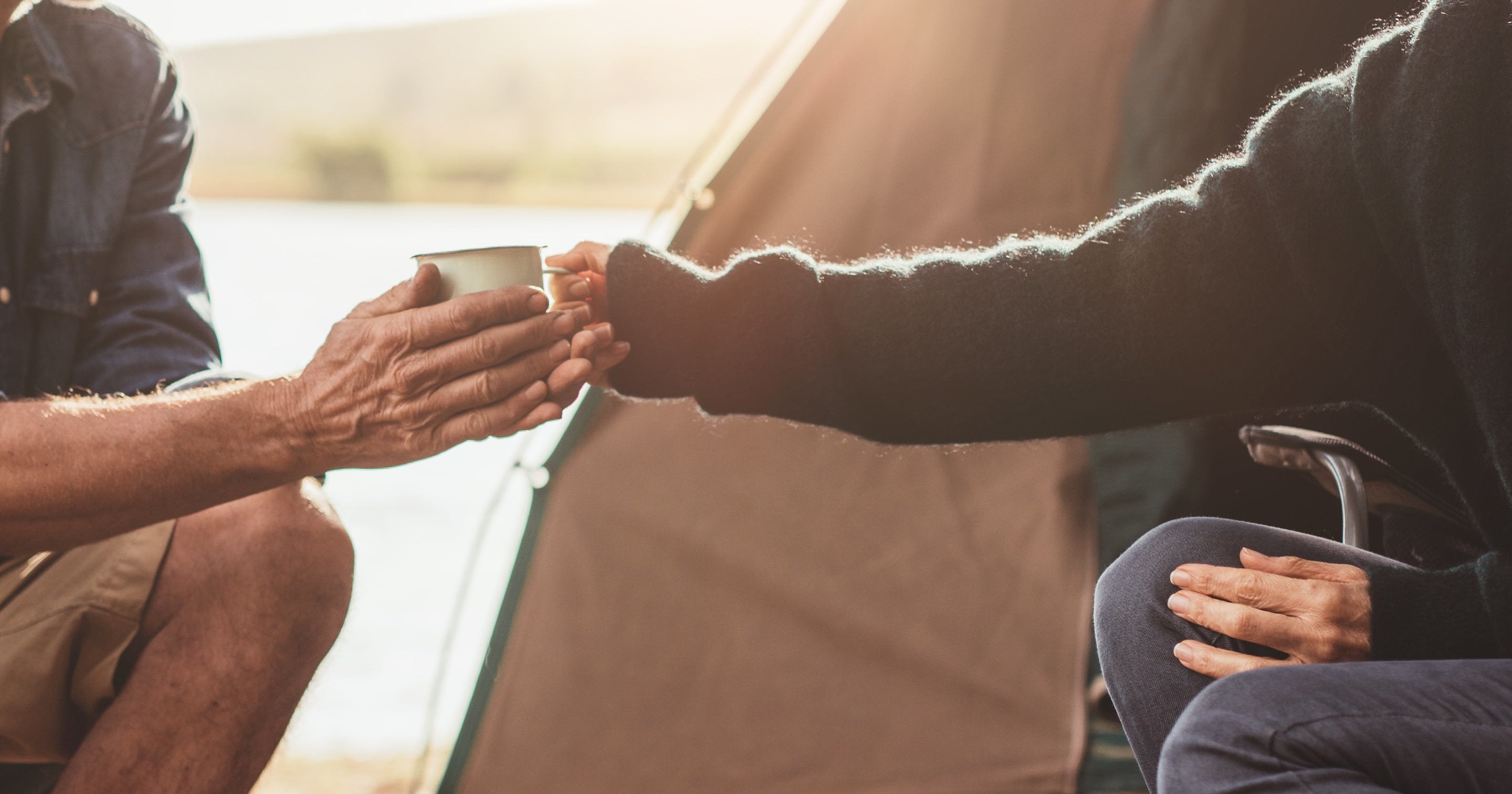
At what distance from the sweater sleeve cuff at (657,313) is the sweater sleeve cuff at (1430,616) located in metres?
0.63

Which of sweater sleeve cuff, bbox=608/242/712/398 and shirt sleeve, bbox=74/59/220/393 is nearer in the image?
sweater sleeve cuff, bbox=608/242/712/398

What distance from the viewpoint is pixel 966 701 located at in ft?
6.05

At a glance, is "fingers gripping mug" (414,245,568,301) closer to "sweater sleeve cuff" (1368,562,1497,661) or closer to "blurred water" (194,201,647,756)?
"blurred water" (194,201,647,756)

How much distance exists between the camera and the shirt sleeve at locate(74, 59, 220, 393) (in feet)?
4.35

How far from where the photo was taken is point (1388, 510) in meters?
1.03

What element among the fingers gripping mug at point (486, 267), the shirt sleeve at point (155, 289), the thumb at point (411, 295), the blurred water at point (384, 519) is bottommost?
the blurred water at point (384, 519)

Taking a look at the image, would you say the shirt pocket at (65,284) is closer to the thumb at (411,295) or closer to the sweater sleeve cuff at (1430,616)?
the thumb at (411,295)

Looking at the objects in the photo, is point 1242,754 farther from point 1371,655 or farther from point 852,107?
point 852,107

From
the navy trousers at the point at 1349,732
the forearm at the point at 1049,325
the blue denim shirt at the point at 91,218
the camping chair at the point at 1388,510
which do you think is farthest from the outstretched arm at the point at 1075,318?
the blue denim shirt at the point at 91,218

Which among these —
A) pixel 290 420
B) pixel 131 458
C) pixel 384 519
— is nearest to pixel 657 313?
pixel 290 420

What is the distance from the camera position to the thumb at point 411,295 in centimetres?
102

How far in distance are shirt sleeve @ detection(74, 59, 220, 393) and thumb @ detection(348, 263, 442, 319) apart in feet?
1.25

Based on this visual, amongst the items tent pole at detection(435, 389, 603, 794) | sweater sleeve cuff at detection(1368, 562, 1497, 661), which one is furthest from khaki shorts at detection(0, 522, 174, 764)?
sweater sleeve cuff at detection(1368, 562, 1497, 661)

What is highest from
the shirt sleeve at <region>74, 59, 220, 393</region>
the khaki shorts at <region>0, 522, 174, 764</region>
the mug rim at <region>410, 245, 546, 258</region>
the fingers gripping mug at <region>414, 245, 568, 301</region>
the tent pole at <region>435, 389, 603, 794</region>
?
the mug rim at <region>410, 245, 546, 258</region>
